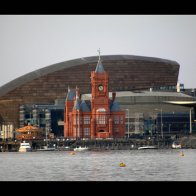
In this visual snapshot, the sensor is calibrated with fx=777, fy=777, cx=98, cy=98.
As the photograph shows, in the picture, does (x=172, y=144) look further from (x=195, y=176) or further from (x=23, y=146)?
(x=195, y=176)

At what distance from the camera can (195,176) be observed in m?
66.9

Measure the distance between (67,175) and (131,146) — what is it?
117548 mm
